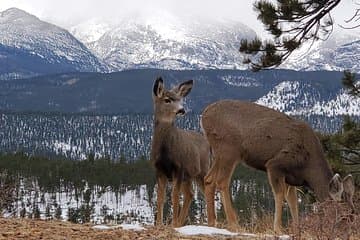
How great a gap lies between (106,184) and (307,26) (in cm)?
10229

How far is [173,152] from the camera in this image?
35.1 feet

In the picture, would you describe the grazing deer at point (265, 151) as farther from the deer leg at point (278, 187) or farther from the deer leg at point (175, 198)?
the deer leg at point (175, 198)

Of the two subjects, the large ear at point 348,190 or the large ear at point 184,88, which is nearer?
the large ear at point 348,190

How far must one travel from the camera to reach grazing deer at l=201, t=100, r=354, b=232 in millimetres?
9289

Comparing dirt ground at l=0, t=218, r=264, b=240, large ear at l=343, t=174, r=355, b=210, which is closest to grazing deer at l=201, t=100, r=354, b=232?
large ear at l=343, t=174, r=355, b=210

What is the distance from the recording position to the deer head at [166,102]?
424 inches

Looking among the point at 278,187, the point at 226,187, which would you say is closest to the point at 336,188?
the point at 278,187

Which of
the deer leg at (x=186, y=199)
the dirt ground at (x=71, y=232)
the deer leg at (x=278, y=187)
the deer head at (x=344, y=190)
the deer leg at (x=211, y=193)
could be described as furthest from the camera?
the deer leg at (x=186, y=199)

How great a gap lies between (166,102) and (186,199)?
5.26 ft

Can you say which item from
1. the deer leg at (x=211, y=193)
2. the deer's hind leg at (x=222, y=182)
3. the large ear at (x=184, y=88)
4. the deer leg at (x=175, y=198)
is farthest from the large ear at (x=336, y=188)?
the large ear at (x=184, y=88)

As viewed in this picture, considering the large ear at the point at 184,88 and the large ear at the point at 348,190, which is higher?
the large ear at the point at 184,88

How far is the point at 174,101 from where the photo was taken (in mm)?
10781

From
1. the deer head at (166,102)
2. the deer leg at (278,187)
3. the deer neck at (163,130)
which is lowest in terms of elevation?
the deer leg at (278,187)

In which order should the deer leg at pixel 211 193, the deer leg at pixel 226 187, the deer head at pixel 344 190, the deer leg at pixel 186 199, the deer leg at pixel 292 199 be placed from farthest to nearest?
1. the deer leg at pixel 186 199
2. the deer leg at pixel 211 193
3. the deer leg at pixel 226 187
4. the deer leg at pixel 292 199
5. the deer head at pixel 344 190
